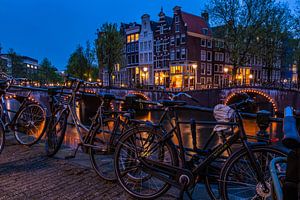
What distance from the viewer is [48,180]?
141 inches

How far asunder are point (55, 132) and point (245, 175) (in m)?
3.28

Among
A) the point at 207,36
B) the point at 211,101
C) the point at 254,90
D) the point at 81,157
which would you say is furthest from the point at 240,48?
the point at 81,157

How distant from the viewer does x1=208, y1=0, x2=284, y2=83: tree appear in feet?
95.5

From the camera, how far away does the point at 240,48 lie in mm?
28922

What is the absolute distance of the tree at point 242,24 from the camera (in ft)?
95.5

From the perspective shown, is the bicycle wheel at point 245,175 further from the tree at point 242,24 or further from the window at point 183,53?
the window at point 183,53

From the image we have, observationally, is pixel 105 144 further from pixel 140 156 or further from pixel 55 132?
pixel 55 132

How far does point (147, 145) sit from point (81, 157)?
1861 mm

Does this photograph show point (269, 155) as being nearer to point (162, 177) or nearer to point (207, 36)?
point (162, 177)

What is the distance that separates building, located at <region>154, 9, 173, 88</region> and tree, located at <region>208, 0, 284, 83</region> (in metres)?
15.0

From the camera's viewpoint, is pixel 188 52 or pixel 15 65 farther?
pixel 15 65

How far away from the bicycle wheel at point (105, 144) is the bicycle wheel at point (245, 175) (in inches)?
58.8

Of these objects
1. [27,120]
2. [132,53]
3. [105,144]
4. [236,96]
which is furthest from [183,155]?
[132,53]

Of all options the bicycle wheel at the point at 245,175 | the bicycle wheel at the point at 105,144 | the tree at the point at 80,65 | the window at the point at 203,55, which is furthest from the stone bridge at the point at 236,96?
the bicycle wheel at the point at 245,175
